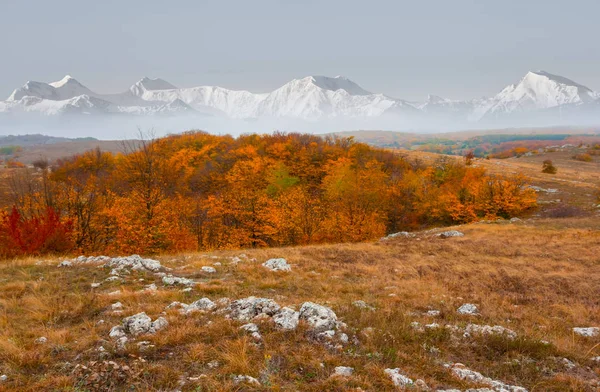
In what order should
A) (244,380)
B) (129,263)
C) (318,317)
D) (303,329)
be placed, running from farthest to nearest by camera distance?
(129,263)
(318,317)
(303,329)
(244,380)

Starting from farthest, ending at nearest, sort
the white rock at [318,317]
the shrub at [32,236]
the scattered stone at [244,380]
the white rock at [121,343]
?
the shrub at [32,236], the white rock at [318,317], the white rock at [121,343], the scattered stone at [244,380]

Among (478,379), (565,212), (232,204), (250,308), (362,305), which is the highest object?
(250,308)

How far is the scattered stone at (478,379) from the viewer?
6266mm

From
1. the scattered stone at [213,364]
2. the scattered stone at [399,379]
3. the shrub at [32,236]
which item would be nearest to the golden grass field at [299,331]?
the scattered stone at [213,364]

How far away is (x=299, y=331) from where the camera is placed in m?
8.32

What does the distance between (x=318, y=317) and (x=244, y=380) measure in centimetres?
335

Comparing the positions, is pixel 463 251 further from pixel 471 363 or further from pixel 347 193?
pixel 347 193

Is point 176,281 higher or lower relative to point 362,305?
higher

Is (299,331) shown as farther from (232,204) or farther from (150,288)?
(232,204)

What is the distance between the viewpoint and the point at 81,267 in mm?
15102

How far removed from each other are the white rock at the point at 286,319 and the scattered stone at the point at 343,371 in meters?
2.17

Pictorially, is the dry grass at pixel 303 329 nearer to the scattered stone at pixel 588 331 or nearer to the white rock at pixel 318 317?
the scattered stone at pixel 588 331

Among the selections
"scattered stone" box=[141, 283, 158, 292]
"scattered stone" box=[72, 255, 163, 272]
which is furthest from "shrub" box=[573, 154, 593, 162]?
"scattered stone" box=[141, 283, 158, 292]

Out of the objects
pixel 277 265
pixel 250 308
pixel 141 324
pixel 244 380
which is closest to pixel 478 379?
pixel 244 380
